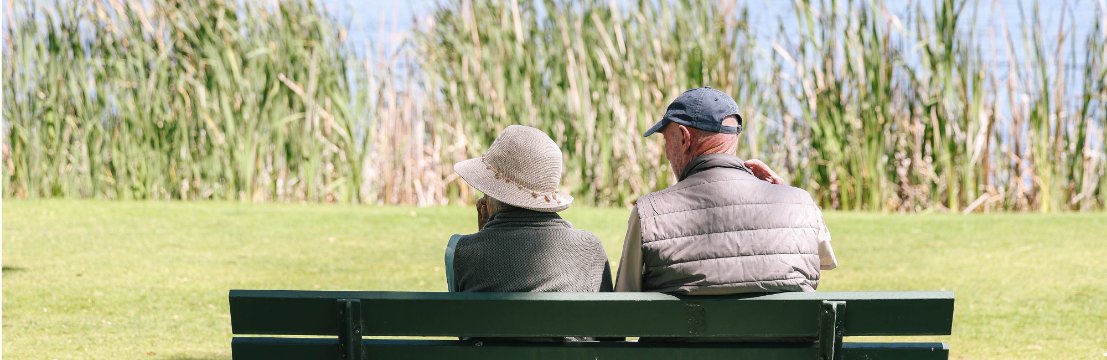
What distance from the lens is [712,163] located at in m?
3.08

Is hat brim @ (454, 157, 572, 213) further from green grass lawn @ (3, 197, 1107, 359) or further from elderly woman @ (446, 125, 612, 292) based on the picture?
green grass lawn @ (3, 197, 1107, 359)

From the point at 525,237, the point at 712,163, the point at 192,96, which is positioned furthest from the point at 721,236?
the point at 192,96

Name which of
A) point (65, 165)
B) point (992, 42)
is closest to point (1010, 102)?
point (992, 42)

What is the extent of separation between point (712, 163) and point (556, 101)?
782 centimetres

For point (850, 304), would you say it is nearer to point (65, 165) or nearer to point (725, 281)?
point (725, 281)

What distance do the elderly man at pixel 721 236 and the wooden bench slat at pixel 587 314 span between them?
5 centimetres

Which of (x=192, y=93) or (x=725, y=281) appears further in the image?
(x=192, y=93)

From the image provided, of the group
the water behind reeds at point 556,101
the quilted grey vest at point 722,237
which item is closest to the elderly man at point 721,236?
the quilted grey vest at point 722,237

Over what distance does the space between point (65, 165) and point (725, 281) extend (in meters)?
9.32

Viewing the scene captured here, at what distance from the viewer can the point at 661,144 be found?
35.7 ft

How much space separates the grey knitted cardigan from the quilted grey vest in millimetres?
171

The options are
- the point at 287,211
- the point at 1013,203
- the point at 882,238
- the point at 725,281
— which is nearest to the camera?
the point at 725,281

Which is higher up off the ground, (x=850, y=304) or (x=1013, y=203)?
(x=850, y=304)

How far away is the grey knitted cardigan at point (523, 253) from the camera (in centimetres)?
307
